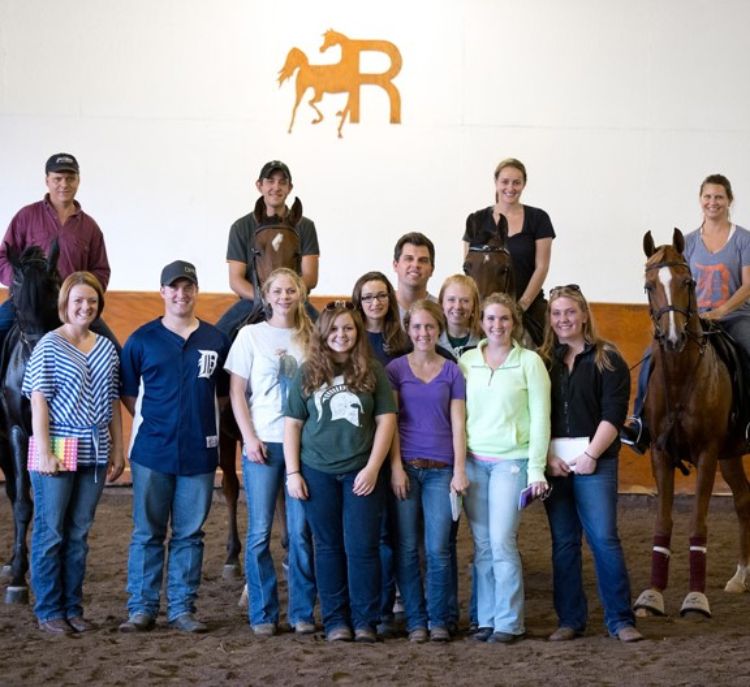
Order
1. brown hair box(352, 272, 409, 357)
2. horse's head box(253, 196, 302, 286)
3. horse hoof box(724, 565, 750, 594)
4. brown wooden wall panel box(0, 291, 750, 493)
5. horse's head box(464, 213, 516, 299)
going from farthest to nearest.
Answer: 1. brown wooden wall panel box(0, 291, 750, 493)
2. horse hoof box(724, 565, 750, 594)
3. horse's head box(464, 213, 516, 299)
4. horse's head box(253, 196, 302, 286)
5. brown hair box(352, 272, 409, 357)

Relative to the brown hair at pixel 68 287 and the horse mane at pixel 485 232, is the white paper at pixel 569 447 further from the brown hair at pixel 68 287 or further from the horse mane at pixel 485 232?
the brown hair at pixel 68 287

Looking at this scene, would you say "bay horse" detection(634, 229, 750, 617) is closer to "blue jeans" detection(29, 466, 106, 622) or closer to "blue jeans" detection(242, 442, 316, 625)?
"blue jeans" detection(242, 442, 316, 625)

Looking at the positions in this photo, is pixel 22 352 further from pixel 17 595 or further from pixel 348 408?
pixel 348 408

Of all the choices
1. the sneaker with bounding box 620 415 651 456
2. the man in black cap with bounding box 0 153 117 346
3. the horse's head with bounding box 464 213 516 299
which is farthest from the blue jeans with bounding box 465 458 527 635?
the man in black cap with bounding box 0 153 117 346

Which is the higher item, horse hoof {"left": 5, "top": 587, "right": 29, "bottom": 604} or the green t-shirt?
the green t-shirt

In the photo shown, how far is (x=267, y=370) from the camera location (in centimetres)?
499

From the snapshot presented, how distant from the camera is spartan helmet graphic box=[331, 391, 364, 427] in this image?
15.4 feet

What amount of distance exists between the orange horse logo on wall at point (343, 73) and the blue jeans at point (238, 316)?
377 cm

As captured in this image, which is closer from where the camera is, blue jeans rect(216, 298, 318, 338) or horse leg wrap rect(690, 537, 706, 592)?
horse leg wrap rect(690, 537, 706, 592)

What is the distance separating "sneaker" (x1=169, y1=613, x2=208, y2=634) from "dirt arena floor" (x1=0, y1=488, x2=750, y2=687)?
0.05 m

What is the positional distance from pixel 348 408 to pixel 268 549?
28.6 inches

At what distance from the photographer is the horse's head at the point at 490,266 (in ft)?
19.5

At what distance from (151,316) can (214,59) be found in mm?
2121

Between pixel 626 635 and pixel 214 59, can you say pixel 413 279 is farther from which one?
pixel 214 59
